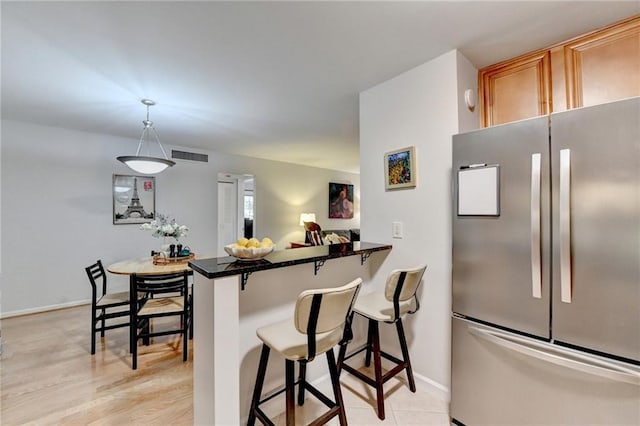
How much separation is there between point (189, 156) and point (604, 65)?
16.3ft

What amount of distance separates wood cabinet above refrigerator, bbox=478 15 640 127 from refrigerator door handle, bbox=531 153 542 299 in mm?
828

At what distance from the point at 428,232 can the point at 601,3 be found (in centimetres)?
154

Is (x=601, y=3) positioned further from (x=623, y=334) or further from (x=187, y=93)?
(x=187, y=93)

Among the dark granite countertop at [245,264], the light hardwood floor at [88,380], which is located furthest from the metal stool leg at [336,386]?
the light hardwood floor at [88,380]

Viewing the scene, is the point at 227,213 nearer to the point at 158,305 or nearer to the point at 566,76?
the point at 158,305

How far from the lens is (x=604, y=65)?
1.60m

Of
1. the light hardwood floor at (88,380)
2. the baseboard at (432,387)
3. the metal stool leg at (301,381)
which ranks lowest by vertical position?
the light hardwood floor at (88,380)

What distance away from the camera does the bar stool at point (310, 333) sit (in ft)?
3.83

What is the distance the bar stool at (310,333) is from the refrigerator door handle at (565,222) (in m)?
0.90

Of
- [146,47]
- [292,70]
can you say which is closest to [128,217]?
[146,47]

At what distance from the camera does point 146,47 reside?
180 centimetres

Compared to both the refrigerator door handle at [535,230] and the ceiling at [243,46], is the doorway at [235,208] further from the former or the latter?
the refrigerator door handle at [535,230]

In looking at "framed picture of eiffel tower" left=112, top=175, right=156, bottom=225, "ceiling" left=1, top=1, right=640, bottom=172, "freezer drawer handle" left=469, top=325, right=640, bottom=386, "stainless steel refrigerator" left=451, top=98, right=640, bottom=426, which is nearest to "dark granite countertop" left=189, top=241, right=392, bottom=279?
"stainless steel refrigerator" left=451, top=98, right=640, bottom=426

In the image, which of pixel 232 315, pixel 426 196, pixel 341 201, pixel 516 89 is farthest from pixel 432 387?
pixel 341 201
